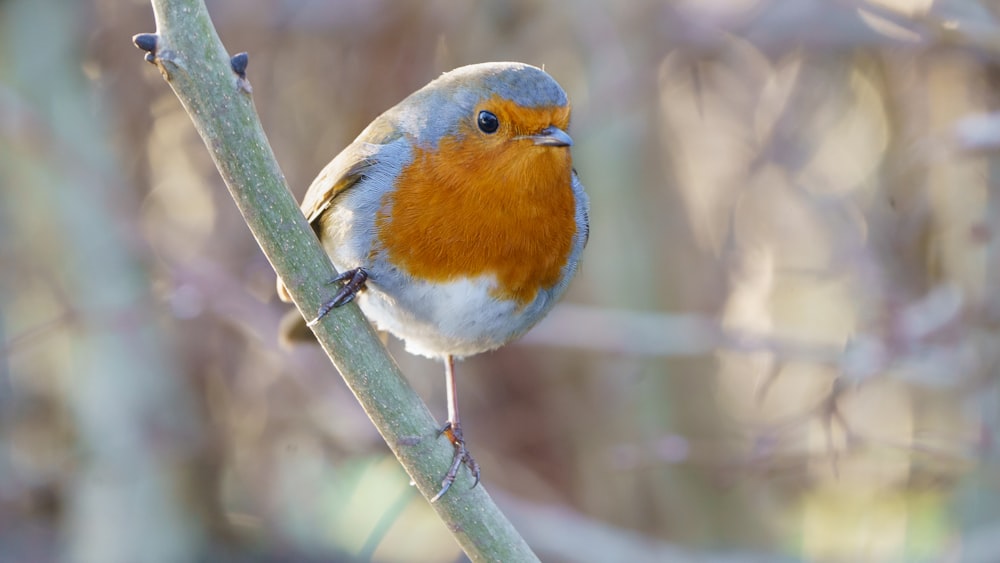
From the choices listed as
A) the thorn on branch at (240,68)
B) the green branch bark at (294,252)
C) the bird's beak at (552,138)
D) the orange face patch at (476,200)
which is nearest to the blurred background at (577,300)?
the orange face patch at (476,200)

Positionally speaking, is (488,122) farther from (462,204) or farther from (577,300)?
(577,300)

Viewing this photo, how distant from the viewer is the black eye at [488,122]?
7.69 ft

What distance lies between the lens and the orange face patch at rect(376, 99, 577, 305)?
92.0 inches

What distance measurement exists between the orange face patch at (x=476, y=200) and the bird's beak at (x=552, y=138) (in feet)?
0.05

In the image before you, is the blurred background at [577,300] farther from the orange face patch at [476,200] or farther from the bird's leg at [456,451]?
the orange face patch at [476,200]

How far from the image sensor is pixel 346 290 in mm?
2010

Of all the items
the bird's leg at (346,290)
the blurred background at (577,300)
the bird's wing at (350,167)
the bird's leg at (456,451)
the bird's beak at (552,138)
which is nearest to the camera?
the bird's leg at (346,290)

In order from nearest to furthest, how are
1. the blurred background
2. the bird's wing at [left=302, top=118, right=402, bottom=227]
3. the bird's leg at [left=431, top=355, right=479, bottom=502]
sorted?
the bird's leg at [left=431, top=355, right=479, bottom=502], the bird's wing at [left=302, top=118, right=402, bottom=227], the blurred background

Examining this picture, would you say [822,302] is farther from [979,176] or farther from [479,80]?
[479,80]

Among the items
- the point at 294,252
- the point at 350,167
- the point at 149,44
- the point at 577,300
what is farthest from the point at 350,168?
the point at 577,300

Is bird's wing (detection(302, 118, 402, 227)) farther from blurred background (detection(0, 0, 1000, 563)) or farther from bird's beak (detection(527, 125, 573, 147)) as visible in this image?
blurred background (detection(0, 0, 1000, 563))

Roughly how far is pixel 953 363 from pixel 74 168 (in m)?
3.41

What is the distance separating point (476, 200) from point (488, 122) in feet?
0.57

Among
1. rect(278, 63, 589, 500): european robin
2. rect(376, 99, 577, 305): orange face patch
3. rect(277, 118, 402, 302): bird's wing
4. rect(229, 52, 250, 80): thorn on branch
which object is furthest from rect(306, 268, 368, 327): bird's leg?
rect(229, 52, 250, 80): thorn on branch
